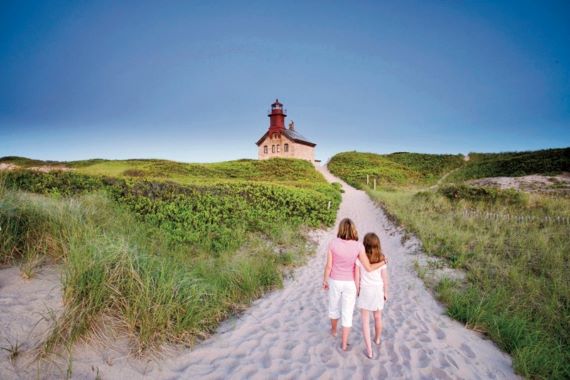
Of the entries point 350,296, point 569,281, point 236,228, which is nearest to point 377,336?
point 350,296

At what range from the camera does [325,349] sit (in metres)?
4.03

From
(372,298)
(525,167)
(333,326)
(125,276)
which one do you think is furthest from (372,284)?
(525,167)

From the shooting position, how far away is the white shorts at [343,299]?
4.00 metres

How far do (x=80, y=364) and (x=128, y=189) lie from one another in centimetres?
868

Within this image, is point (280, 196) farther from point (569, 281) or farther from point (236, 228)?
point (569, 281)

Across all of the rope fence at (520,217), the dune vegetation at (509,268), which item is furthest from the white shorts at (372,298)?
the rope fence at (520,217)

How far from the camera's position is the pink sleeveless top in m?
4.02

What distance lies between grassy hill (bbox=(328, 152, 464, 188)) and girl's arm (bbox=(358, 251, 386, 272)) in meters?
29.5

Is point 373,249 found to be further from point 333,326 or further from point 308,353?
point 308,353

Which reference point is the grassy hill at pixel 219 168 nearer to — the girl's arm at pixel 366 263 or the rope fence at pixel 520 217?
the rope fence at pixel 520 217

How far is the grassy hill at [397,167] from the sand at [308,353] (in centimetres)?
→ 2862

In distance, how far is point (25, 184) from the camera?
9.50 meters

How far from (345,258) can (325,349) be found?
1342mm

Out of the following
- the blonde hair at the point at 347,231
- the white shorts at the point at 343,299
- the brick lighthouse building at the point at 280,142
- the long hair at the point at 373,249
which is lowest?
the white shorts at the point at 343,299
